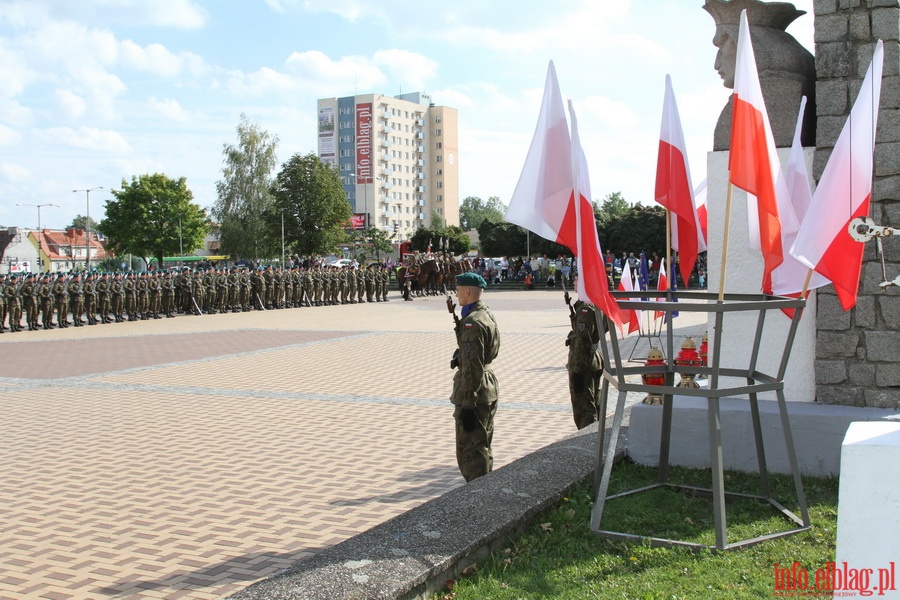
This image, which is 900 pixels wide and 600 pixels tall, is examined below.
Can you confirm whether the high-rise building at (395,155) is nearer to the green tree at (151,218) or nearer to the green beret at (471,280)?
the green tree at (151,218)

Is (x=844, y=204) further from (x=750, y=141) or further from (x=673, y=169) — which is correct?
(x=673, y=169)

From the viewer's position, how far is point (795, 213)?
4.77 metres

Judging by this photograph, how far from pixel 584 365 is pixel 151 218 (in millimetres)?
64817

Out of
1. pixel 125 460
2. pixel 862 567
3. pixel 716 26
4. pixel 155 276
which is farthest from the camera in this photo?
pixel 155 276

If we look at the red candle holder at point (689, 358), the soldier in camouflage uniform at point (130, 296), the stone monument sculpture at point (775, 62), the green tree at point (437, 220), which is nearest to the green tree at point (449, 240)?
the green tree at point (437, 220)

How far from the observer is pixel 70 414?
971cm

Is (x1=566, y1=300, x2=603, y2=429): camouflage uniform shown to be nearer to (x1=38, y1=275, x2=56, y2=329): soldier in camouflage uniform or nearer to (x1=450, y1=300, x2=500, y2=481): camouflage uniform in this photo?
(x1=450, y1=300, x2=500, y2=481): camouflage uniform

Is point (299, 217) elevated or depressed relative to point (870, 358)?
elevated

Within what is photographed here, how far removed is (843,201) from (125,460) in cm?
611

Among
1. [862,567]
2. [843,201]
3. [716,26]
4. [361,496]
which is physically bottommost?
[361,496]

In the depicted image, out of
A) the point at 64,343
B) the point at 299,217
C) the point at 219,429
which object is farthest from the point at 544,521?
the point at 299,217

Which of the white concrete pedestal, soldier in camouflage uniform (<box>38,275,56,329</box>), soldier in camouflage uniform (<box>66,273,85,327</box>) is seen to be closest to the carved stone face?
the white concrete pedestal

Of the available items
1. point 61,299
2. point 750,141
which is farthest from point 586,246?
point 61,299

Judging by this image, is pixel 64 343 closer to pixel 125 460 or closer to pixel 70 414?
pixel 70 414
